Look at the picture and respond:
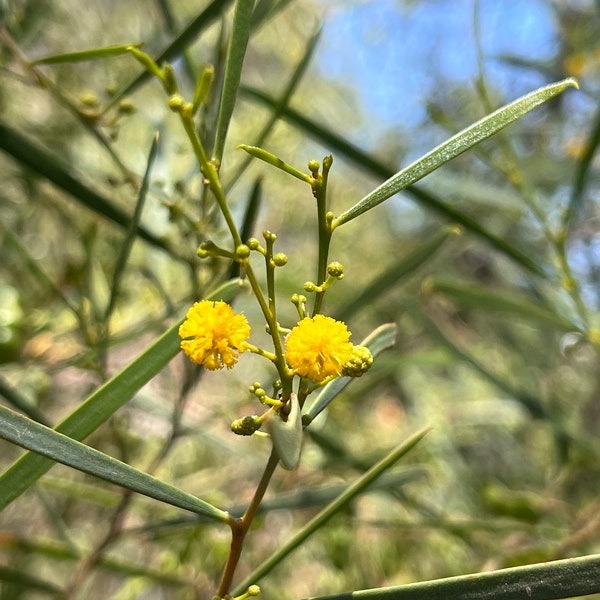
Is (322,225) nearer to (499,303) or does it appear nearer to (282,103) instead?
(282,103)

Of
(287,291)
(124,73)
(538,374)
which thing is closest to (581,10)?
(538,374)

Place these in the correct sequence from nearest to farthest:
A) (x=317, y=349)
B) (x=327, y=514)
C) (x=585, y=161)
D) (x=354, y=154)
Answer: (x=317, y=349), (x=327, y=514), (x=354, y=154), (x=585, y=161)

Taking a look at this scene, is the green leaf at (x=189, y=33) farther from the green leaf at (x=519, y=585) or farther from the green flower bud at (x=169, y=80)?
the green leaf at (x=519, y=585)

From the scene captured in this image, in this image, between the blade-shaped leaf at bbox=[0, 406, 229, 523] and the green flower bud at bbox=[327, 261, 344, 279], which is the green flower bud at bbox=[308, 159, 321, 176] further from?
the blade-shaped leaf at bbox=[0, 406, 229, 523]

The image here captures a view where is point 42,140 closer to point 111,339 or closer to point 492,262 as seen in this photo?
point 111,339

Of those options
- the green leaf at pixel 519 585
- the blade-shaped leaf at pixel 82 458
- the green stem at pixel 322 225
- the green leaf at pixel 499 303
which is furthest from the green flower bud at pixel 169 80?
the green leaf at pixel 499 303

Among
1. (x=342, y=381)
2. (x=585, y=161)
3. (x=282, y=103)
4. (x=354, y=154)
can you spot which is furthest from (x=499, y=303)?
(x=342, y=381)
